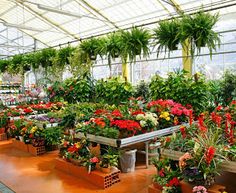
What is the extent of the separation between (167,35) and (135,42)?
2.23 ft

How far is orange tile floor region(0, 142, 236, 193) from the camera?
11.1 feet

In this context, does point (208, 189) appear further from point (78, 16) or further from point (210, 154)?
point (78, 16)

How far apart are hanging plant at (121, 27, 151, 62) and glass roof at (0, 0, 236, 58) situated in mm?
3636

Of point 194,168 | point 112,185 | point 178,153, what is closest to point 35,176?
point 112,185

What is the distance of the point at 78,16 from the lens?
8406mm

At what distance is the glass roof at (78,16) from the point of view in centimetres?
887

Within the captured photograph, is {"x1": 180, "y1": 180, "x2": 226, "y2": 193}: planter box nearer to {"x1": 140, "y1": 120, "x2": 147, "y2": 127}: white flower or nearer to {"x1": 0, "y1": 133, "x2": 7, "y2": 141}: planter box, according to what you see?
{"x1": 140, "y1": 120, "x2": 147, "y2": 127}: white flower

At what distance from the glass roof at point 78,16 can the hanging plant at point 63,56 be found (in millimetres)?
1874

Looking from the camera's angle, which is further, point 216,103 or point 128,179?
point 216,103

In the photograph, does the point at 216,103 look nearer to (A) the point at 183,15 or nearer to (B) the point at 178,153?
(A) the point at 183,15

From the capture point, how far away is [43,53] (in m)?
7.41

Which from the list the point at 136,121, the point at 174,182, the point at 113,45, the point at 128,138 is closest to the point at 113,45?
the point at 113,45

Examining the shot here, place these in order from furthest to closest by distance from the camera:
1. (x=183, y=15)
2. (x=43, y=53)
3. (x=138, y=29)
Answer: (x=43, y=53), (x=138, y=29), (x=183, y=15)

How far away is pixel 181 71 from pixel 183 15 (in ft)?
4.21
